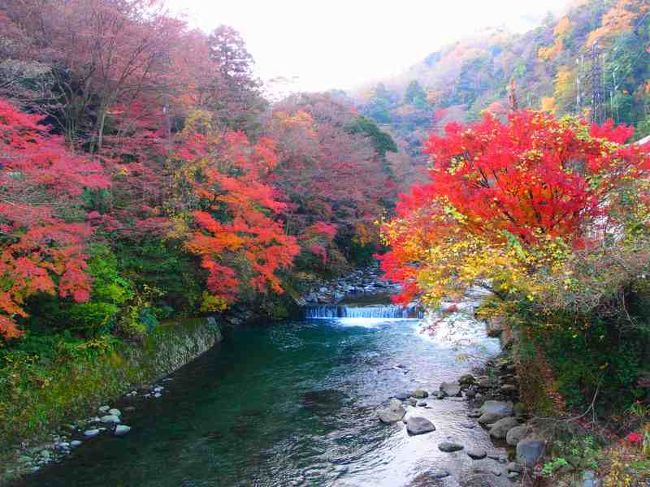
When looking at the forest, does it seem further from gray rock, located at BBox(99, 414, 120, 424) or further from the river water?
the river water

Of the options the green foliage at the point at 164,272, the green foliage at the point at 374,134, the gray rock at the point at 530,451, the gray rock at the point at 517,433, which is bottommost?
the gray rock at the point at 517,433

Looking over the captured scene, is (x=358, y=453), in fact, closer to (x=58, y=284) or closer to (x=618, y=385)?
(x=618, y=385)

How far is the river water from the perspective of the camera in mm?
8523

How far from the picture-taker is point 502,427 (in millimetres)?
9688

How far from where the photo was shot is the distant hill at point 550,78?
3650 cm

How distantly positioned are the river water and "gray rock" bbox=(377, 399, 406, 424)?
23 cm

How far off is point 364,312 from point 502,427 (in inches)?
490

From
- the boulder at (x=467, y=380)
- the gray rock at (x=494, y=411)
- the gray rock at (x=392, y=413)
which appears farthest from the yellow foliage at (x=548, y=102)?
the gray rock at (x=392, y=413)

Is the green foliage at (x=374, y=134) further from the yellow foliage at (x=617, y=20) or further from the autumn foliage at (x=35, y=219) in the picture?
the autumn foliage at (x=35, y=219)

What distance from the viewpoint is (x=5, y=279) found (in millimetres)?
8969

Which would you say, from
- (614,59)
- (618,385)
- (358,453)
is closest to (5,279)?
(358,453)

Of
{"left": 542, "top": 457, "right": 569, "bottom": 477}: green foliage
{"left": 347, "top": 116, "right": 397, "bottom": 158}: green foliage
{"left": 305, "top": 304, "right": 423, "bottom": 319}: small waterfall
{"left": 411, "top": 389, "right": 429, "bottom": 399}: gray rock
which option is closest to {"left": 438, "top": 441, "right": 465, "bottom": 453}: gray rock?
{"left": 542, "top": 457, "right": 569, "bottom": 477}: green foliage

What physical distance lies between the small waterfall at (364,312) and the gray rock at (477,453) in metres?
12.2

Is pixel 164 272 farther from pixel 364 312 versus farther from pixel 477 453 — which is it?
pixel 477 453
